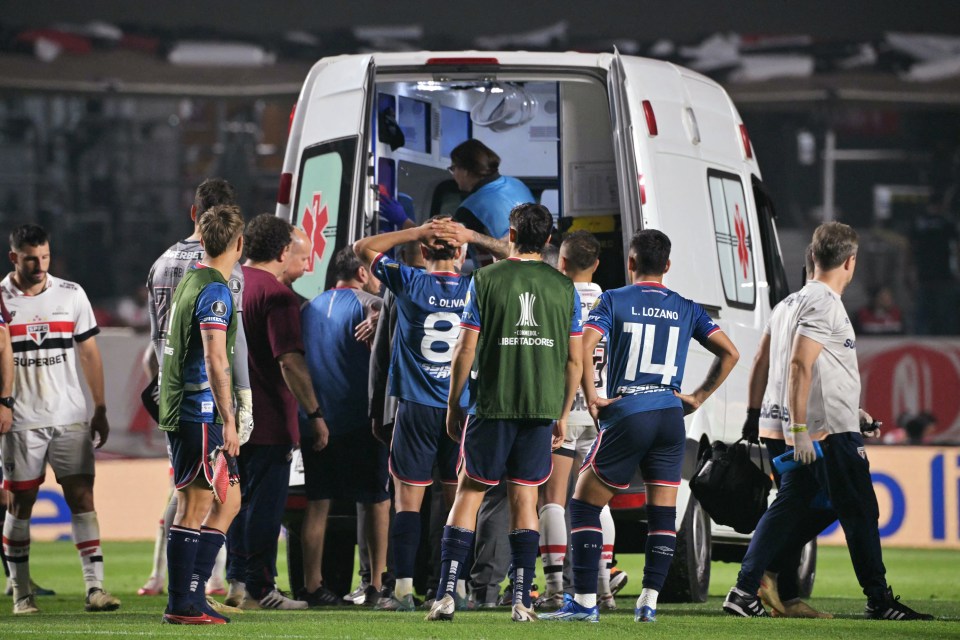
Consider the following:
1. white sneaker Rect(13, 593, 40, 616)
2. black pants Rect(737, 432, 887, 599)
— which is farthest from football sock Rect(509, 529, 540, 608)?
white sneaker Rect(13, 593, 40, 616)

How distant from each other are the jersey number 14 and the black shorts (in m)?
1.56

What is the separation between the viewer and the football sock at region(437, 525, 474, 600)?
614 centimetres

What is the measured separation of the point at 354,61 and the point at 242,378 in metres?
2.24

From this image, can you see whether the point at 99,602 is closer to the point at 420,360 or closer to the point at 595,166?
the point at 420,360

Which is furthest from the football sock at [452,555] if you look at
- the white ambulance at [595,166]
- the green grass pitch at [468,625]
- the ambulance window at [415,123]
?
the ambulance window at [415,123]

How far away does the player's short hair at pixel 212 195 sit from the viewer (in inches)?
277

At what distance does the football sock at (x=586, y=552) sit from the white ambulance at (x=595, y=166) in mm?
730

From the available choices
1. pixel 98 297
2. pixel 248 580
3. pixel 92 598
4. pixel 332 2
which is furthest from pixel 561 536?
pixel 332 2

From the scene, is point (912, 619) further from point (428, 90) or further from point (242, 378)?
point (428, 90)

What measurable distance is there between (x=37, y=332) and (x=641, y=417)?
3.07 metres

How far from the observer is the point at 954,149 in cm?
1977

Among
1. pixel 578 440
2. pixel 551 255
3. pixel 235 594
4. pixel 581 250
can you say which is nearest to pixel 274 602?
pixel 235 594

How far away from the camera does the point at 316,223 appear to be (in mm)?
7828

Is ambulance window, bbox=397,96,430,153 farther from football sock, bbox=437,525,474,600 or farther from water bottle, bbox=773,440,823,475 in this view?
football sock, bbox=437,525,474,600
